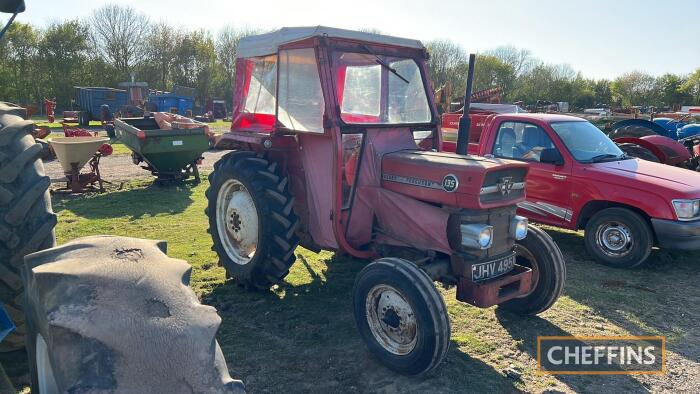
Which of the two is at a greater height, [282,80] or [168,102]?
[168,102]

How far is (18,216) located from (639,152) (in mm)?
9017

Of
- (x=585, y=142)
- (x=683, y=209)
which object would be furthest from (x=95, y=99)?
(x=683, y=209)

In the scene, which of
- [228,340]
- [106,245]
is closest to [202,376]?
[106,245]

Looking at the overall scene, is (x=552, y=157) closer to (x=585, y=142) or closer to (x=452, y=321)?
(x=585, y=142)

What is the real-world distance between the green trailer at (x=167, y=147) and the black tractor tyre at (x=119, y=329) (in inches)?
293

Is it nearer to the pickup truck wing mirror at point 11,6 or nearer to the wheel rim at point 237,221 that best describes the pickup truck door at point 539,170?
the wheel rim at point 237,221

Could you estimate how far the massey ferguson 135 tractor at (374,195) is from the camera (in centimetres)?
339

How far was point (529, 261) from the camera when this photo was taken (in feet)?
13.8

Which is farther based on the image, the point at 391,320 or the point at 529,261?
the point at 529,261

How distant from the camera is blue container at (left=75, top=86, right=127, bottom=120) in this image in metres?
25.8

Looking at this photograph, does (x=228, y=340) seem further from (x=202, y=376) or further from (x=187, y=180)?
(x=187, y=180)

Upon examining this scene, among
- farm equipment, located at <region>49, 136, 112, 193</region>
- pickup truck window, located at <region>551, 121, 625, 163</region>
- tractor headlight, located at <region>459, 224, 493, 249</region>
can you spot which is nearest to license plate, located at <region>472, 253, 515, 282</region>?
tractor headlight, located at <region>459, 224, 493, 249</region>

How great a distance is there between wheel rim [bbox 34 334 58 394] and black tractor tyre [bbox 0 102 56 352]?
73cm

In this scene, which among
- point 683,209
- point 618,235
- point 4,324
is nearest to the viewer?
point 4,324
